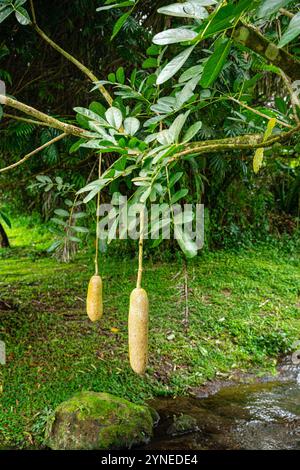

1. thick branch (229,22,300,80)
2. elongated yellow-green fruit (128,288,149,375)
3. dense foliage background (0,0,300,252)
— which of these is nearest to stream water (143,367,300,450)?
dense foliage background (0,0,300,252)

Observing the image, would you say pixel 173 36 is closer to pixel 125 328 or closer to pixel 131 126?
pixel 131 126

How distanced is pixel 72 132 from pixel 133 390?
2004mm

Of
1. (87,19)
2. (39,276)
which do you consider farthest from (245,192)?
(87,19)

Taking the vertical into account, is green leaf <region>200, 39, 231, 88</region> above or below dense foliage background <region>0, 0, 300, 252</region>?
below

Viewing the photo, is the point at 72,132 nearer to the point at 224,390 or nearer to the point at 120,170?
the point at 120,170

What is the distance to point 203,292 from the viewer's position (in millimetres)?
4156

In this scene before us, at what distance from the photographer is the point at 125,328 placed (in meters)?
3.42

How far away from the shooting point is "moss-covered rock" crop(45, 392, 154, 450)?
231 centimetres

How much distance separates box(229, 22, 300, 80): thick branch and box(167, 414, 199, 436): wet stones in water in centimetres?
206

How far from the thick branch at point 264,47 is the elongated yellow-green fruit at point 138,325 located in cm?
36

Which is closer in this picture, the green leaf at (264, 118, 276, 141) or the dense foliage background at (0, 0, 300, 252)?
the green leaf at (264, 118, 276, 141)

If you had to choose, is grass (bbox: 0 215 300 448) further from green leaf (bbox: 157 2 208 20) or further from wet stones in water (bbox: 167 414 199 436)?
green leaf (bbox: 157 2 208 20)

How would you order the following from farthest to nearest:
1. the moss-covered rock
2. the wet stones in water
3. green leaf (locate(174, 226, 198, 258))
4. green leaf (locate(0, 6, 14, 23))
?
1. the wet stones in water
2. the moss-covered rock
3. green leaf (locate(0, 6, 14, 23))
4. green leaf (locate(174, 226, 198, 258))

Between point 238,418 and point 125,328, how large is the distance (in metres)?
1.04
